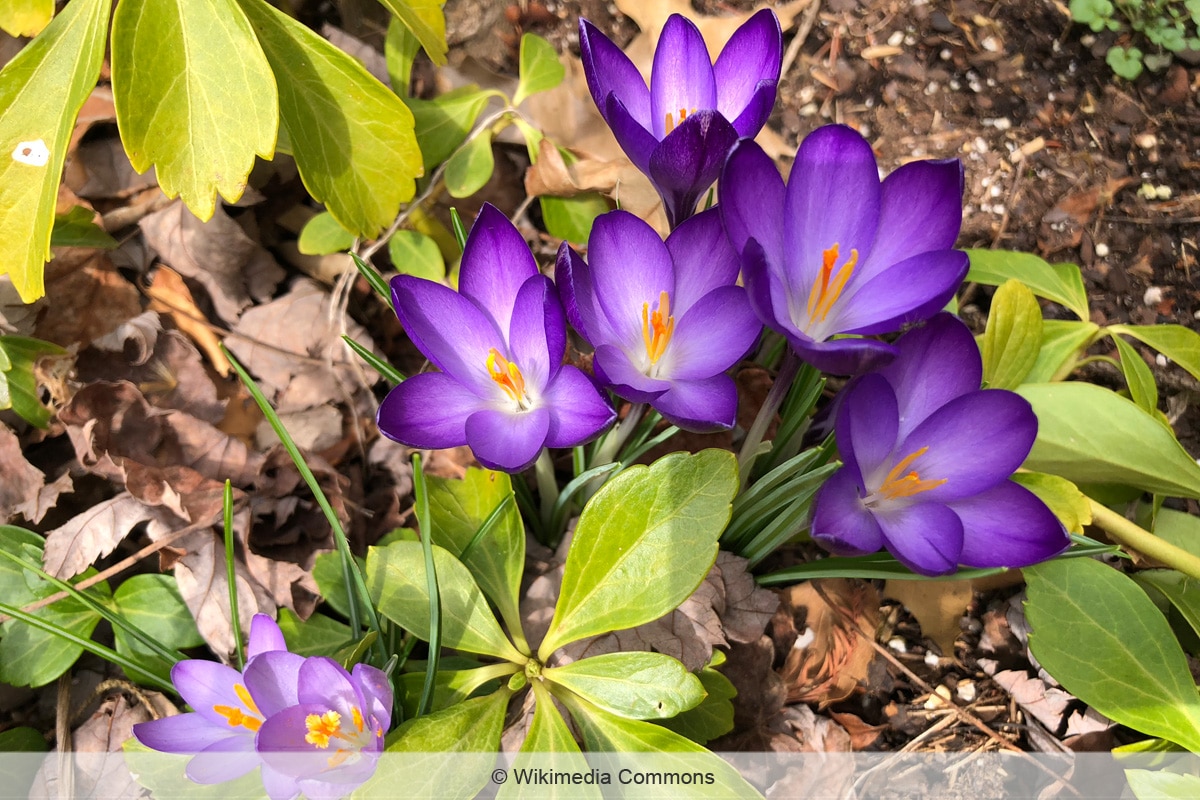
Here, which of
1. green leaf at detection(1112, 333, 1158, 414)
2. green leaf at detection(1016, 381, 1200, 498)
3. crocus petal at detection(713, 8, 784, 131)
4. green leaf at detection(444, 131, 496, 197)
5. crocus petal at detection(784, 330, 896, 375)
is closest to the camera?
crocus petal at detection(784, 330, 896, 375)

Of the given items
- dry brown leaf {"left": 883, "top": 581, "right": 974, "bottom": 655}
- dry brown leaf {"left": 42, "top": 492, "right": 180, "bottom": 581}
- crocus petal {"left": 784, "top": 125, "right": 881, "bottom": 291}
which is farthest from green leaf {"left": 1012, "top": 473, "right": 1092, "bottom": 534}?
dry brown leaf {"left": 42, "top": 492, "right": 180, "bottom": 581}

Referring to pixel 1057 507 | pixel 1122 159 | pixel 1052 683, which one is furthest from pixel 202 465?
pixel 1122 159

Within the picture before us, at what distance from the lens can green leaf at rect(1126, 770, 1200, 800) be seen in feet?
4.16

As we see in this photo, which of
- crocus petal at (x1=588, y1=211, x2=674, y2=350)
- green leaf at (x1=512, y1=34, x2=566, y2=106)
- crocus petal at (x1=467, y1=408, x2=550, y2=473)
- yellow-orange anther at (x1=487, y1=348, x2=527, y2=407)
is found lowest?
crocus petal at (x1=467, y1=408, x2=550, y2=473)

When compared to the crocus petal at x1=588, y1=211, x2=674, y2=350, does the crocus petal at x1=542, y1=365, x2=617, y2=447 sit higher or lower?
lower

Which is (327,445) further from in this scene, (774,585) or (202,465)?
(774,585)

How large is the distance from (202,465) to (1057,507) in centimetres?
155

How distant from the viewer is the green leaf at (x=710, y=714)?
1.33m

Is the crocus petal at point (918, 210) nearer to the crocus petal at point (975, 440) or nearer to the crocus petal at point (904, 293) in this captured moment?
the crocus petal at point (904, 293)

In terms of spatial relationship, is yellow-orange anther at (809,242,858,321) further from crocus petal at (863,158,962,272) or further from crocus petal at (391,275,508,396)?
crocus petal at (391,275,508,396)

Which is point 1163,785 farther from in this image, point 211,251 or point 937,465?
point 211,251

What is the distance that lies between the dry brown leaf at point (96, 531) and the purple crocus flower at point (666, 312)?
3.21 feet

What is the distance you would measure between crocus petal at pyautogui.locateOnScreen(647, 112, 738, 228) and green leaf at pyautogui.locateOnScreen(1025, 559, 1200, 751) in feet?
2.84

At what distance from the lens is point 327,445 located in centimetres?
171
